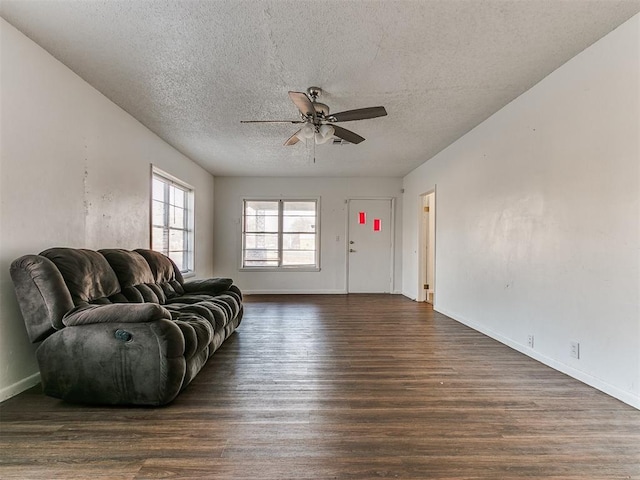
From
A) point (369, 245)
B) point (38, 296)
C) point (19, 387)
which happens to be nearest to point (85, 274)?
point (38, 296)

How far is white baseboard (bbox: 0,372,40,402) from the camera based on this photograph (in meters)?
2.21

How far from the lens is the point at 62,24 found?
2217mm

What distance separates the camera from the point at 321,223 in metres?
7.14

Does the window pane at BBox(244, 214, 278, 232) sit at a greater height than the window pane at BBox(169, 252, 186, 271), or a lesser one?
greater

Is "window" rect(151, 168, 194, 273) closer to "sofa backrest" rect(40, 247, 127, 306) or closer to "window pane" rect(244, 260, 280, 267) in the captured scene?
"window pane" rect(244, 260, 280, 267)

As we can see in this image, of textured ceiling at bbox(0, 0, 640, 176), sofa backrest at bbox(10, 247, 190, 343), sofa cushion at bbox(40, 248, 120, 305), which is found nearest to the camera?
textured ceiling at bbox(0, 0, 640, 176)

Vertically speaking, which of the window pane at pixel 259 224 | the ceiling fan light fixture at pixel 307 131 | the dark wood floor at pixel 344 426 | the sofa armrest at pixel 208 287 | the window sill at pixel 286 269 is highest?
the ceiling fan light fixture at pixel 307 131

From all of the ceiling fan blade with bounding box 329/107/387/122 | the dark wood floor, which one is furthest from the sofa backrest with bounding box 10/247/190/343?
the ceiling fan blade with bounding box 329/107/387/122

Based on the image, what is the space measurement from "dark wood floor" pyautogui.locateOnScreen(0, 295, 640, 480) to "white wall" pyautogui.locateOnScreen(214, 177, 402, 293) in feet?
13.2

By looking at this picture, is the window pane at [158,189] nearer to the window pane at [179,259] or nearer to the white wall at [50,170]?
the white wall at [50,170]

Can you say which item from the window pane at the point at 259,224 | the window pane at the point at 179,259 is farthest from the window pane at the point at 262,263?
the window pane at the point at 179,259

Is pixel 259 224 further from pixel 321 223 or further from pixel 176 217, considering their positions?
pixel 176 217

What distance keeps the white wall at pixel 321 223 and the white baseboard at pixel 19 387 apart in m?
4.57

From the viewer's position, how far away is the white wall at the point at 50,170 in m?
2.26
